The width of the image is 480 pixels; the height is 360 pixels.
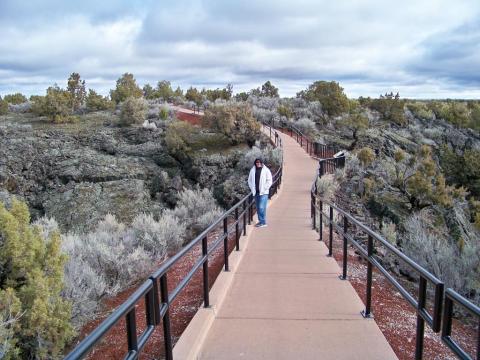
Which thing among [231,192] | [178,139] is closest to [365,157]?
[231,192]

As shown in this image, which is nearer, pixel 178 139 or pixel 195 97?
pixel 178 139

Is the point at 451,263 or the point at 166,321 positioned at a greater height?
the point at 166,321

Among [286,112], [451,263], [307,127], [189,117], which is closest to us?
[451,263]

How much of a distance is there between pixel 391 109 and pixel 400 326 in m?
43.3

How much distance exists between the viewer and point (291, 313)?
223 inches

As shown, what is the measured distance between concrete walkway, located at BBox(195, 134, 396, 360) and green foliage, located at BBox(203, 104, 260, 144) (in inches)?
770

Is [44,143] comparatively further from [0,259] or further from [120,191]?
[0,259]

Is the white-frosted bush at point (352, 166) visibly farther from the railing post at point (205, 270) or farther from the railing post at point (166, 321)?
the railing post at point (166, 321)

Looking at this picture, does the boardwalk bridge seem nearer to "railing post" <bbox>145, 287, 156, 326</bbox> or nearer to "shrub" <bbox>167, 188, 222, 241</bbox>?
"railing post" <bbox>145, 287, 156, 326</bbox>

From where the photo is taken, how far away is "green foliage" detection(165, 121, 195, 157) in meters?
26.5

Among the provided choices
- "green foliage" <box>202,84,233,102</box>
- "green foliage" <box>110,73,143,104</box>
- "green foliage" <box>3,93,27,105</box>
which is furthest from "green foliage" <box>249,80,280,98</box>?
"green foliage" <box>3,93,27,105</box>

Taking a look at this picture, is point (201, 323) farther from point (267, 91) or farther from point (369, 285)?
point (267, 91)

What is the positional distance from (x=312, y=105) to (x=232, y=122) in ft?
59.5

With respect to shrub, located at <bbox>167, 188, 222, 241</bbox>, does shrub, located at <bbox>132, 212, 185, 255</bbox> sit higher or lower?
higher
